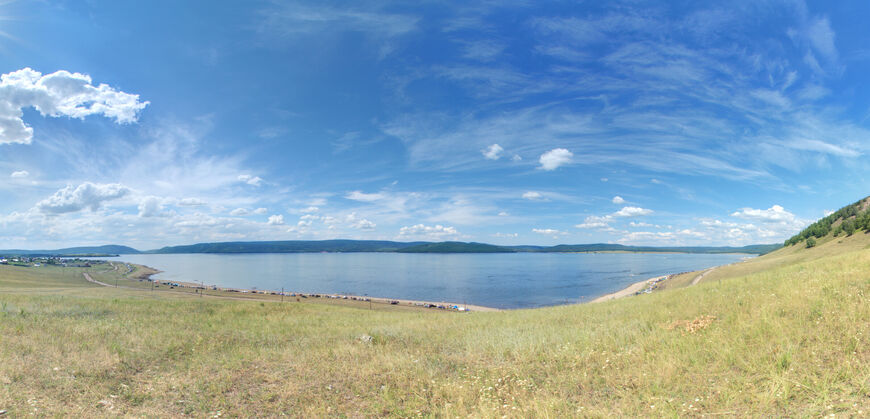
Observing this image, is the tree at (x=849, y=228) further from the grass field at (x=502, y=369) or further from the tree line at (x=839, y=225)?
the grass field at (x=502, y=369)

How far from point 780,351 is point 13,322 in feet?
76.8

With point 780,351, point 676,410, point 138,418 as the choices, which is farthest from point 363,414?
point 780,351

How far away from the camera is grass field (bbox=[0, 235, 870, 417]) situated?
5.75 metres

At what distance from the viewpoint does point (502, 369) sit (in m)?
8.01

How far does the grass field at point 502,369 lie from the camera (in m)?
5.75

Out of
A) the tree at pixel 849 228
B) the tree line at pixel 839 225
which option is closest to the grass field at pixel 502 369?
the tree at pixel 849 228

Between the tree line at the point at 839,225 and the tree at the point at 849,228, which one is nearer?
the tree at the point at 849,228

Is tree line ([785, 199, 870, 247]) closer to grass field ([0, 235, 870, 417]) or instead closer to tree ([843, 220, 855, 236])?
tree ([843, 220, 855, 236])

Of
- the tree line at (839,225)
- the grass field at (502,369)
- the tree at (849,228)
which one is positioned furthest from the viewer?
the tree line at (839,225)

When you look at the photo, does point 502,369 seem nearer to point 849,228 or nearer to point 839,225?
point 849,228

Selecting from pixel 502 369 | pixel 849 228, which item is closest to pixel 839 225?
pixel 849 228

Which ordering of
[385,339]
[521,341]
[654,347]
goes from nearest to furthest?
[654,347] < [521,341] < [385,339]

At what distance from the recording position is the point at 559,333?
37.6ft

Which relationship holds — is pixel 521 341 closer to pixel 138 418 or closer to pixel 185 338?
pixel 138 418
